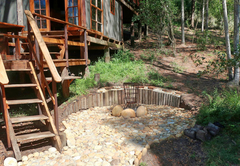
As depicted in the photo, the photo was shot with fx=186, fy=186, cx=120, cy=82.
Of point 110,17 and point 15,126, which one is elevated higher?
point 110,17

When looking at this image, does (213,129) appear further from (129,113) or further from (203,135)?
(129,113)

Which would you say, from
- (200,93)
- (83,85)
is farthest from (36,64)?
(200,93)

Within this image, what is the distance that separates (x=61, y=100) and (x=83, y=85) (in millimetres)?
1043

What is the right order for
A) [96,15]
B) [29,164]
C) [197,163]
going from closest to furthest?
[29,164]
[197,163]
[96,15]

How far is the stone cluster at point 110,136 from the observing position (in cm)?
348

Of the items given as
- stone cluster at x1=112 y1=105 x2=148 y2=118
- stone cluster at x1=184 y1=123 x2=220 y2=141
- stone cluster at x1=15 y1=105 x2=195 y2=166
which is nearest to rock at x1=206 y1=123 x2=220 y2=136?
stone cluster at x1=184 y1=123 x2=220 y2=141

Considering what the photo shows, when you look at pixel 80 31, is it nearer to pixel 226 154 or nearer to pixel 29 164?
pixel 29 164

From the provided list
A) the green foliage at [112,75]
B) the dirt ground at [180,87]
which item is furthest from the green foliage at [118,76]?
the dirt ground at [180,87]

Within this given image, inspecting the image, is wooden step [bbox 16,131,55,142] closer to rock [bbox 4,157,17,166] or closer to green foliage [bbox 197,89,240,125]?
rock [bbox 4,157,17,166]

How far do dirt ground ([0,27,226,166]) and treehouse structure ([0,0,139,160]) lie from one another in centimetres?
66

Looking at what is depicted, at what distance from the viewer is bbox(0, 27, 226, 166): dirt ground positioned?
3.64 metres

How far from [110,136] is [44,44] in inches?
99.2

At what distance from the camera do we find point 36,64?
431cm

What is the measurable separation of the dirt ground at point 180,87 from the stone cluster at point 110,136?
247 mm
